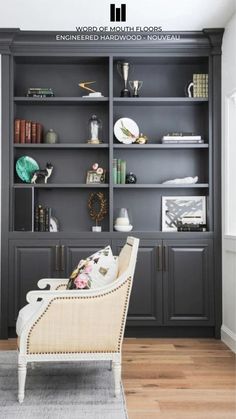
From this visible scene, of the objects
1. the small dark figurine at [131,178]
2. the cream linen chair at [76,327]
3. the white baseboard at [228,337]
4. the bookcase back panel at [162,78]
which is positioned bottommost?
the white baseboard at [228,337]

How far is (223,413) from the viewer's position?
302cm

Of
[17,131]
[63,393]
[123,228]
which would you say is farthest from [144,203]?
[63,393]

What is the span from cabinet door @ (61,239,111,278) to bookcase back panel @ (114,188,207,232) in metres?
0.51

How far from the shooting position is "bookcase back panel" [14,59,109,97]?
5293mm

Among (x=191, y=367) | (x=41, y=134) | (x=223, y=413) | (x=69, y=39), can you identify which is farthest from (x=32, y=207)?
(x=223, y=413)

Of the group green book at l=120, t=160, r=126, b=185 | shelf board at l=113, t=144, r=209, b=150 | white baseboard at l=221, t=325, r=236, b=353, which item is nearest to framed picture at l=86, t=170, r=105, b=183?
green book at l=120, t=160, r=126, b=185

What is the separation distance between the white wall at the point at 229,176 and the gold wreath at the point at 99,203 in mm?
1086

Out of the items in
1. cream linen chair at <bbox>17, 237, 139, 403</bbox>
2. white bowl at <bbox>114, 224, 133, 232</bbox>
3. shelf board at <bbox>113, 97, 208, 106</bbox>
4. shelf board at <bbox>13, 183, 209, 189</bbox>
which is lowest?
cream linen chair at <bbox>17, 237, 139, 403</bbox>

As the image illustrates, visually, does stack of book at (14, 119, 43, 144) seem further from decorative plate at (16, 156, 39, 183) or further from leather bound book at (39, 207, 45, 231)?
leather bound book at (39, 207, 45, 231)

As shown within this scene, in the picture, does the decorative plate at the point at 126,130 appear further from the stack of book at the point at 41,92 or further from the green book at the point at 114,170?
the stack of book at the point at 41,92

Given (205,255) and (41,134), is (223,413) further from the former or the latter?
(41,134)

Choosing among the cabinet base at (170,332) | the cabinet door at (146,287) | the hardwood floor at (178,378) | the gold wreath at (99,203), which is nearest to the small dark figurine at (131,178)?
the gold wreath at (99,203)

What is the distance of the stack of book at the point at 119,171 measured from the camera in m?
5.03

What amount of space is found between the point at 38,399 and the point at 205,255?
2.18m
